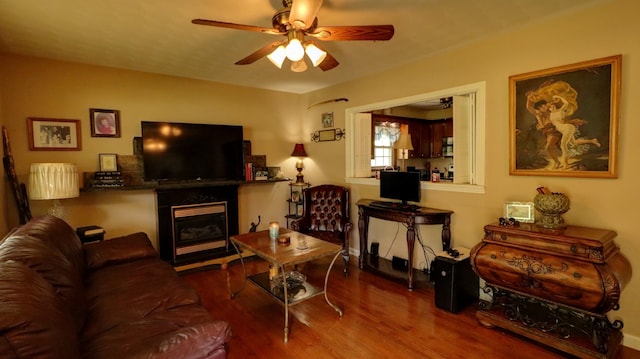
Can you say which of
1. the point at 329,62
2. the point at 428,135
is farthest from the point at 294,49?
the point at 428,135

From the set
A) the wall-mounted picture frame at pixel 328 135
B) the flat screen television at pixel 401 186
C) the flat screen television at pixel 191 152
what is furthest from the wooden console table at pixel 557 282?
the flat screen television at pixel 191 152

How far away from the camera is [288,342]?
246 cm

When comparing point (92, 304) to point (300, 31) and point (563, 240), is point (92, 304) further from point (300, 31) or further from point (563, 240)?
point (563, 240)

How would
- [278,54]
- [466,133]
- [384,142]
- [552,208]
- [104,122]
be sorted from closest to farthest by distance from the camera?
1. [278,54]
2. [552,208]
3. [466,133]
4. [104,122]
5. [384,142]

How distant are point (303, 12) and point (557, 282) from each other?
242 centimetres

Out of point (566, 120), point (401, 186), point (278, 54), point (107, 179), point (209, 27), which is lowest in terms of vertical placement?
point (401, 186)

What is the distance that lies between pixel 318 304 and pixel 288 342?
648mm

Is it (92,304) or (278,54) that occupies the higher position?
(278,54)

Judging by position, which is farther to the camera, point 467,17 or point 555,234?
point 467,17

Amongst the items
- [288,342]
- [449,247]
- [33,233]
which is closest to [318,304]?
[288,342]

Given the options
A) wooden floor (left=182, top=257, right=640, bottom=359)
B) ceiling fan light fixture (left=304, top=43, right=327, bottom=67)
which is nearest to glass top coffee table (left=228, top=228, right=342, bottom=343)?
wooden floor (left=182, top=257, right=640, bottom=359)

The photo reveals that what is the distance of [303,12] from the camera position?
1.81m

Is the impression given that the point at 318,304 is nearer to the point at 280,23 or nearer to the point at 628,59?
the point at 280,23

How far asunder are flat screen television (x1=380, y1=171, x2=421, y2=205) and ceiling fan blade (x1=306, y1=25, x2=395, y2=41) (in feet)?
5.84
